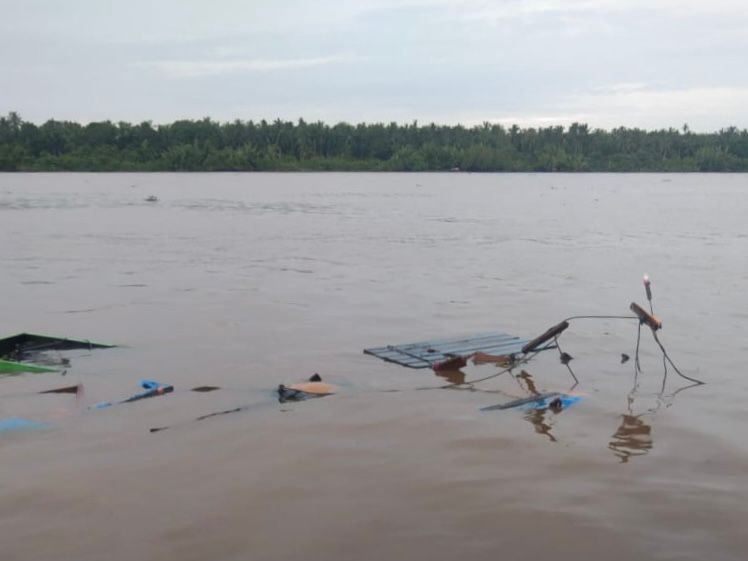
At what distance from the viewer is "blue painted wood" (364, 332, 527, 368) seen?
28.4 ft

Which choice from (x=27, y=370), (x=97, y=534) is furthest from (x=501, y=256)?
(x=97, y=534)

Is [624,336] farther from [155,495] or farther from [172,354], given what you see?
[155,495]

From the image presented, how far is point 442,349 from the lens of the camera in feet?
29.8

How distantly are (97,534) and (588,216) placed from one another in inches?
1191

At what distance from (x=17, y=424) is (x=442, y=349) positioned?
4.43 m

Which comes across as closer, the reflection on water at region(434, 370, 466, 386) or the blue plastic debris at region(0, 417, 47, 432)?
the blue plastic debris at region(0, 417, 47, 432)

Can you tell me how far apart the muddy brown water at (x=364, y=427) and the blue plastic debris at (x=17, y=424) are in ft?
0.37

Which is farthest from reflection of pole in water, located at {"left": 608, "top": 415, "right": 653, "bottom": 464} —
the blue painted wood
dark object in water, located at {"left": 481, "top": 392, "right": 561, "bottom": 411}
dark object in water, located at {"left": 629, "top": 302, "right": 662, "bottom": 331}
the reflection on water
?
the blue painted wood

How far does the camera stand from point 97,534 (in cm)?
473

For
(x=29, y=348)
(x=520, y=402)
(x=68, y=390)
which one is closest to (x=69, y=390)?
(x=68, y=390)

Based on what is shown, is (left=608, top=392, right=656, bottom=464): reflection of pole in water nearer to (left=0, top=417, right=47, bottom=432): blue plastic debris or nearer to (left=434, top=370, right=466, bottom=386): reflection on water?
(left=434, top=370, right=466, bottom=386): reflection on water

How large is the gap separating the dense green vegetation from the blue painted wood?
8236 centimetres

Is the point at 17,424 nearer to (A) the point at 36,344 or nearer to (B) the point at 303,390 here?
(B) the point at 303,390

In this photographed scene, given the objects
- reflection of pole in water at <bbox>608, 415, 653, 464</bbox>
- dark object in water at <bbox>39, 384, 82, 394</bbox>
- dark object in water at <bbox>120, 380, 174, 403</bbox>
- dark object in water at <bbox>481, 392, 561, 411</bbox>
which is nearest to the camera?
reflection of pole in water at <bbox>608, 415, 653, 464</bbox>
